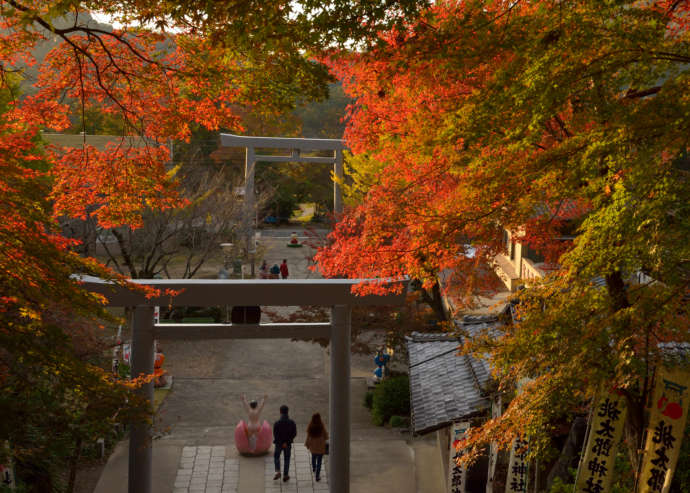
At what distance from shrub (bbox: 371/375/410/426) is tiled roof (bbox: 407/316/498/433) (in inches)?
80.0

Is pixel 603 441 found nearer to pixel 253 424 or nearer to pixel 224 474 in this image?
pixel 224 474

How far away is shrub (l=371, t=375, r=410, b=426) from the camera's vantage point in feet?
52.1

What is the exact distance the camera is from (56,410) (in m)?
7.43

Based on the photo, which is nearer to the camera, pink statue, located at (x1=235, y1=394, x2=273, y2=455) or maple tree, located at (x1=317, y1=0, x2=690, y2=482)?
maple tree, located at (x1=317, y1=0, x2=690, y2=482)

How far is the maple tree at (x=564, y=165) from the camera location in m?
4.88

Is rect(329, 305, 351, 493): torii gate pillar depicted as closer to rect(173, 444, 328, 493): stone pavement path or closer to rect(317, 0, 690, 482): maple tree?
rect(173, 444, 328, 493): stone pavement path

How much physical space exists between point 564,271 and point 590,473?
222cm

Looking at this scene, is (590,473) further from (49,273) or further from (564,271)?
(49,273)

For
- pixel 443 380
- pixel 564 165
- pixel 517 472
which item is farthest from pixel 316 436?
pixel 564 165

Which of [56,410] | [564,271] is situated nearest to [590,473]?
[564,271]

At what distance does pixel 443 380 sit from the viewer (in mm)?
11594

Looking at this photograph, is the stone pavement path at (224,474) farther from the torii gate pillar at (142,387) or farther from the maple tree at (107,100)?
the maple tree at (107,100)

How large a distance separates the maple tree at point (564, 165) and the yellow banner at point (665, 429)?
227mm

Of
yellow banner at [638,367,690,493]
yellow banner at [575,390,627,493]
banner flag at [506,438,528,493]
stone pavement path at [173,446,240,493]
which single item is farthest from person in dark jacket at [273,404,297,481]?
yellow banner at [638,367,690,493]
